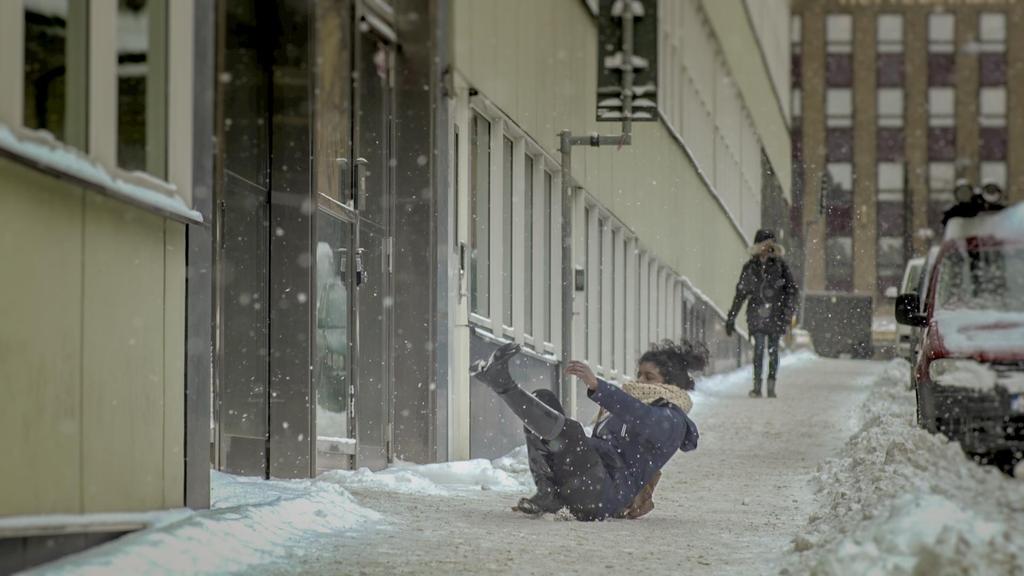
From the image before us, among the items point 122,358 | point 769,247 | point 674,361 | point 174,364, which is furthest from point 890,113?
point 122,358

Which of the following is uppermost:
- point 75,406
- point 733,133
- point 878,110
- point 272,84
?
point 878,110

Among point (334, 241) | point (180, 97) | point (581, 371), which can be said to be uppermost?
point (180, 97)

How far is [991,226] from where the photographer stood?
44.7 feet

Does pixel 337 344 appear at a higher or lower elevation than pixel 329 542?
higher

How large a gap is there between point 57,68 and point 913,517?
3327mm

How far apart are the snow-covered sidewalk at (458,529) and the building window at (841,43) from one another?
73732mm

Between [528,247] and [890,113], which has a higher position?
[890,113]

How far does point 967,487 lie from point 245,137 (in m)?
4.53

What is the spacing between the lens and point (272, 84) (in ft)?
35.2

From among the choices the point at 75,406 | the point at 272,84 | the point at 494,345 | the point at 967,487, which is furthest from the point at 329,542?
the point at 494,345

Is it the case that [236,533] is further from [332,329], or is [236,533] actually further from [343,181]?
[343,181]

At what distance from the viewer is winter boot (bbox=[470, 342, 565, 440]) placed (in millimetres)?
8812

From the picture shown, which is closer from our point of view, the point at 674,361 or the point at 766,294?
the point at 674,361

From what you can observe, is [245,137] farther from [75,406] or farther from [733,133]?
[733,133]
